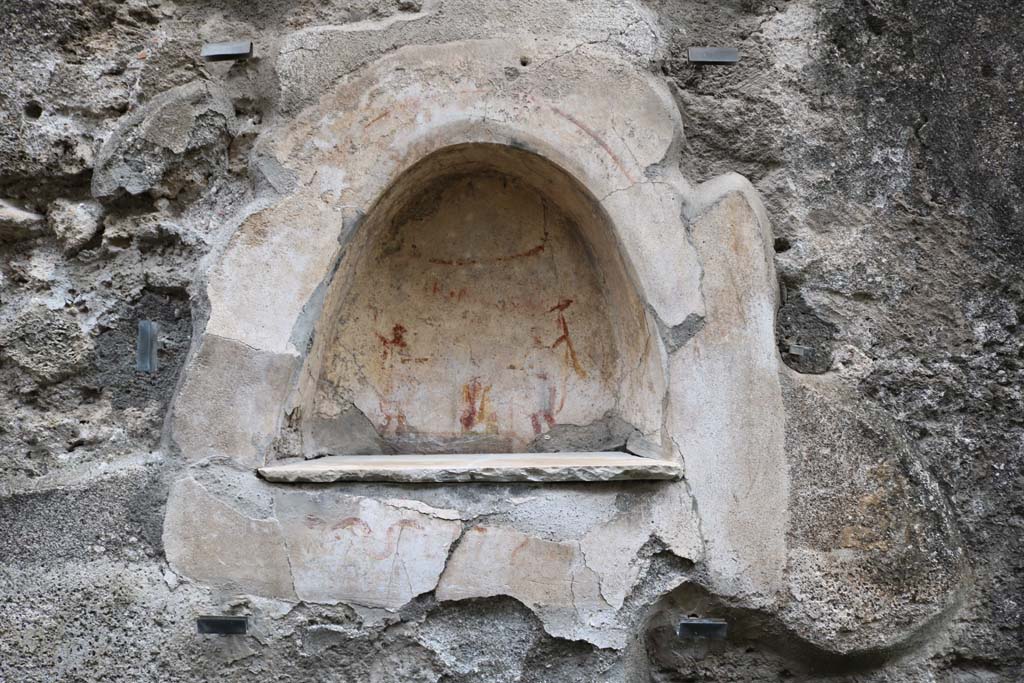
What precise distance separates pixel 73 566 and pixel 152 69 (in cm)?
129

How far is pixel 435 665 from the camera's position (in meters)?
2.36

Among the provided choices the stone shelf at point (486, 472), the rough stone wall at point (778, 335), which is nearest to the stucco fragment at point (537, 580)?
the rough stone wall at point (778, 335)

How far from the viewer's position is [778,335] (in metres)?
2.52

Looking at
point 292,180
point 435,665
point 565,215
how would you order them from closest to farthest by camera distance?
1. point 435,665
2. point 292,180
3. point 565,215

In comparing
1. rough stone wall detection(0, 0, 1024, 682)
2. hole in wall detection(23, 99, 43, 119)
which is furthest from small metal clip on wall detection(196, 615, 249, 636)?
hole in wall detection(23, 99, 43, 119)

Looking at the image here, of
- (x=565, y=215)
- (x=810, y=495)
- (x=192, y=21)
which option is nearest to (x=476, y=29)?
(x=565, y=215)

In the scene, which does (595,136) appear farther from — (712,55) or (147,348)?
(147,348)

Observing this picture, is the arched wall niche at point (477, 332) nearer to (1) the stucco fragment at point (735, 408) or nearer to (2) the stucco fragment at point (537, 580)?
(1) the stucco fragment at point (735, 408)

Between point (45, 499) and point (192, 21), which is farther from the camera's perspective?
point (192, 21)

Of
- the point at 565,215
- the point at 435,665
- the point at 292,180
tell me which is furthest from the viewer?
the point at 565,215

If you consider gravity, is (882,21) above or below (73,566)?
above

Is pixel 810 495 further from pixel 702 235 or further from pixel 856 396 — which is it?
pixel 702 235

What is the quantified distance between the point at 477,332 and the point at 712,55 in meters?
1.00

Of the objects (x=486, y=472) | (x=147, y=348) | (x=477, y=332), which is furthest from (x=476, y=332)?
(x=147, y=348)
